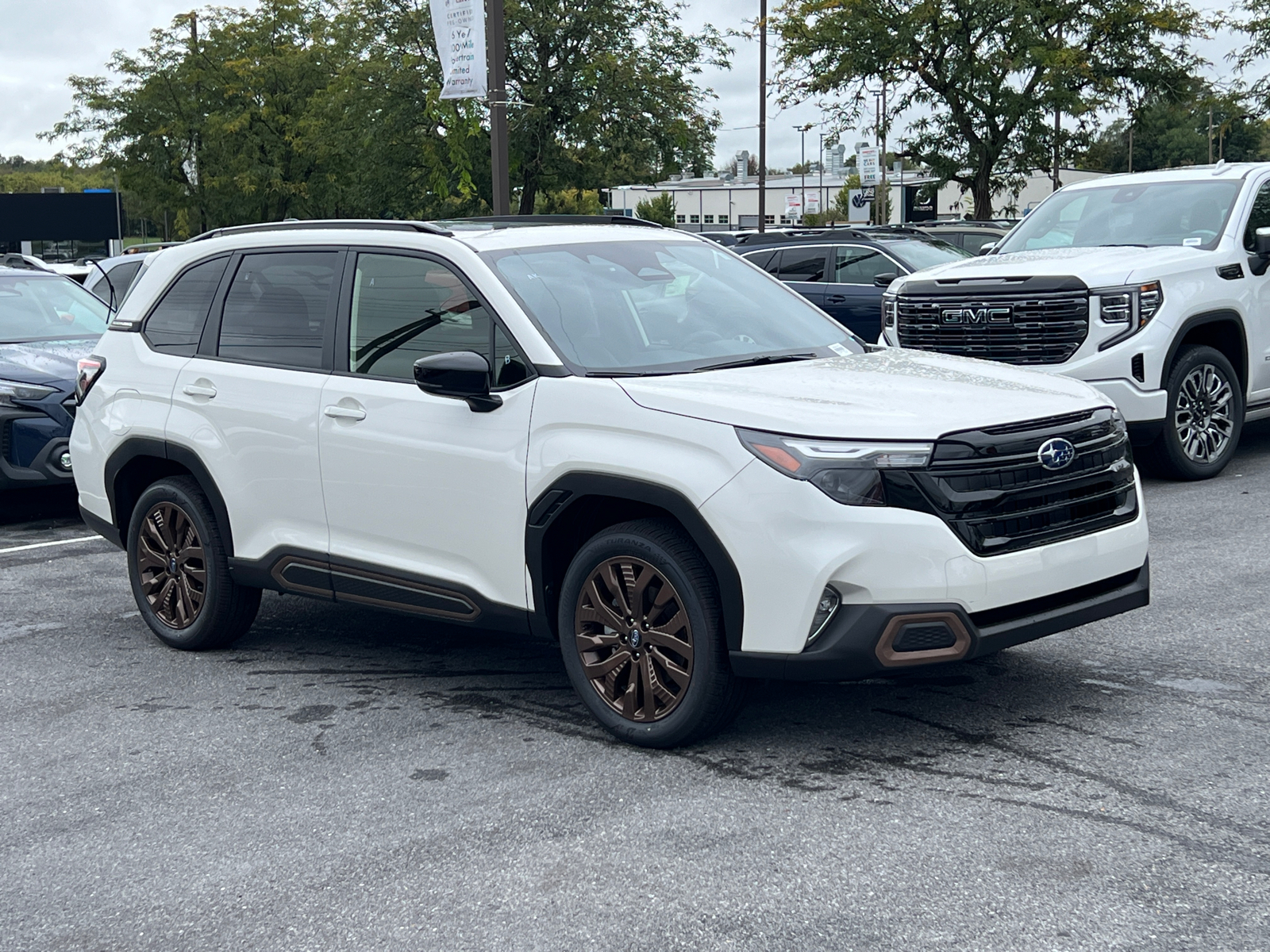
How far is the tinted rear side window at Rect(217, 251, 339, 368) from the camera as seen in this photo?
5.91m

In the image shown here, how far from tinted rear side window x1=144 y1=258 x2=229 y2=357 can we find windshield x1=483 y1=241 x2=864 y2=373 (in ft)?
5.61

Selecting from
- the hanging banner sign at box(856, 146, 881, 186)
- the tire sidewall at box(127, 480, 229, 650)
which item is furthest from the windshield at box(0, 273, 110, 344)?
the hanging banner sign at box(856, 146, 881, 186)

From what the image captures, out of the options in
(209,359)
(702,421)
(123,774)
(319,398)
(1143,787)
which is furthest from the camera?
(209,359)

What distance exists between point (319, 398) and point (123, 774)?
1612mm

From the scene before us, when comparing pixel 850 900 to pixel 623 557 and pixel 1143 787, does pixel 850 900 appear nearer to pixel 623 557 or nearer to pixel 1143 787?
pixel 1143 787

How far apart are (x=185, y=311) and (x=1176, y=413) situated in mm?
6286

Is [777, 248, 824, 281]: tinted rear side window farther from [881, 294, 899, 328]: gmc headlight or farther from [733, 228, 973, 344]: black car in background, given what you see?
[881, 294, 899, 328]: gmc headlight

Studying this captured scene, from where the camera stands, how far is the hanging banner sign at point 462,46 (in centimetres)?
1576

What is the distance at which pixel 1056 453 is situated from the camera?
184 inches

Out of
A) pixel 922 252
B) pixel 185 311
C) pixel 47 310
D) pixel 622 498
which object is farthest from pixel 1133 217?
pixel 47 310

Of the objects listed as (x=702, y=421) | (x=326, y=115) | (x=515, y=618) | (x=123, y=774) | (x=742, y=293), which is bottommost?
(x=123, y=774)

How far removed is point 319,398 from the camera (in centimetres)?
572

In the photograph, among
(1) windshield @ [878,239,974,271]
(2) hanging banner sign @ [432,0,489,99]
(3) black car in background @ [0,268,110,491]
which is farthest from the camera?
(1) windshield @ [878,239,974,271]

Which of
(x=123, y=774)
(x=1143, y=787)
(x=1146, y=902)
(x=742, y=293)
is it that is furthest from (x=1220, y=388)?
(x=123, y=774)
